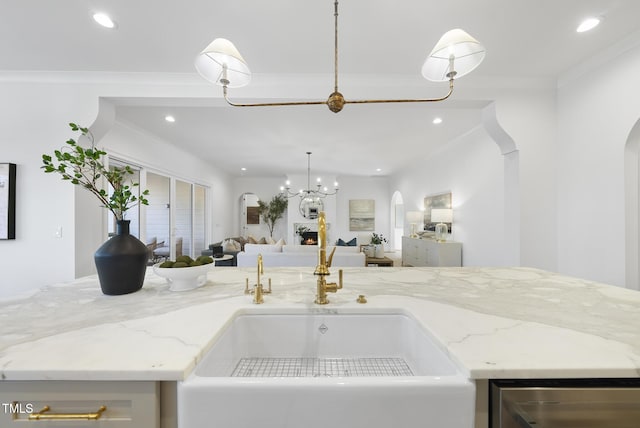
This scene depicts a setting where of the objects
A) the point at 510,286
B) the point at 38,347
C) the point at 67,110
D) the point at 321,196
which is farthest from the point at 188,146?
the point at 510,286

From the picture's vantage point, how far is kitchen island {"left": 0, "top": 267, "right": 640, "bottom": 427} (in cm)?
59

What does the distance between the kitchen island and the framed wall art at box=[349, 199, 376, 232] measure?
278 inches

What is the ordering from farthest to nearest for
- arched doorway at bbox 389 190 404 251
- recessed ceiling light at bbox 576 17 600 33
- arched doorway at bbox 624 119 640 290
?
arched doorway at bbox 389 190 404 251, arched doorway at bbox 624 119 640 290, recessed ceiling light at bbox 576 17 600 33

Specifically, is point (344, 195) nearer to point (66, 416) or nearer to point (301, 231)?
point (301, 231)

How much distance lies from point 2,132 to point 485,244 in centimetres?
555

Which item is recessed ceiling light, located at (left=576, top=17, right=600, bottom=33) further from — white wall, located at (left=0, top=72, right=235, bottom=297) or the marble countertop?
white wall, located at (left=0, top=72, right=235, bottom=297)

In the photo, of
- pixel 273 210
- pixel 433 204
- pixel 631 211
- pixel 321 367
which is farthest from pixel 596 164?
pixel 273 210

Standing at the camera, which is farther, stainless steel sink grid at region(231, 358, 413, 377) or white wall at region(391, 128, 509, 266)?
white wall at region(391, 128, 509, 266)

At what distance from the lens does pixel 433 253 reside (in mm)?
4531

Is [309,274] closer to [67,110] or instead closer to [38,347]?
[38,347]

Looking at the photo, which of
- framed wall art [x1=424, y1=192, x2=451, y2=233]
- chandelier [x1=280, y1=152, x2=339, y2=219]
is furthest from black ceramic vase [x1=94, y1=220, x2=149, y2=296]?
chandelier [x1=280, y1=152, x2=339, y2=219]

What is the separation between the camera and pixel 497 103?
96.3 inches

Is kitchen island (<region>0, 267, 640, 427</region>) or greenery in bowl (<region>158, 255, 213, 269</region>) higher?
greenery in bowl (<region>158, 255, 213, 269</region>)

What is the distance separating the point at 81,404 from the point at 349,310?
77 centimetres
